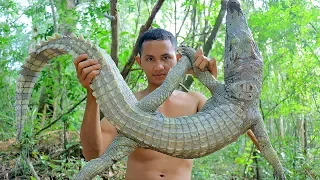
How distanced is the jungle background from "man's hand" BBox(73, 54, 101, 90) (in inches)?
59.5

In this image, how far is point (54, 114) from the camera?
563 centimetres

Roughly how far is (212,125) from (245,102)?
276 millimetres

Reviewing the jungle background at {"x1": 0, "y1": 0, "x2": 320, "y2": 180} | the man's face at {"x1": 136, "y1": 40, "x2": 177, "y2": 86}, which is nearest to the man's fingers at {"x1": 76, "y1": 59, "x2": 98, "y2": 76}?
the man's face at {"x1": 136, "y1": 40, "x2": 177, "y2": 86}

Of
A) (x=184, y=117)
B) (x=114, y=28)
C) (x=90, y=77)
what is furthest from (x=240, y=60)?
(x=114, y=28)

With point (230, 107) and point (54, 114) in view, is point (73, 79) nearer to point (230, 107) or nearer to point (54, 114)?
point (54, 114)

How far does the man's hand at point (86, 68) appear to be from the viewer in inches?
87.0

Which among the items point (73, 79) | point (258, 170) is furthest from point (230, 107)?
point (258, 170)

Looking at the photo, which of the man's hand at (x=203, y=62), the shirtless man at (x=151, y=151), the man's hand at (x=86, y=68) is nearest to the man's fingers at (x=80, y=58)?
the man's hand at (x=86, y=68)

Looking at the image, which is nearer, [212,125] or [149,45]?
[212,125]

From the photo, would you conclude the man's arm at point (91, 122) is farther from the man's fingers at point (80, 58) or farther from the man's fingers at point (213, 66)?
the man's fingers at point (213, 66)

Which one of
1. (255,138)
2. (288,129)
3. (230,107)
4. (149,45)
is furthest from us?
(288,129)

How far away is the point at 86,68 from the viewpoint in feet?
7.26

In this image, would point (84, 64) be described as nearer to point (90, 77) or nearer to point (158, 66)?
point (90, 77)

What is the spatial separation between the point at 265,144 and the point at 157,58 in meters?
1.00
